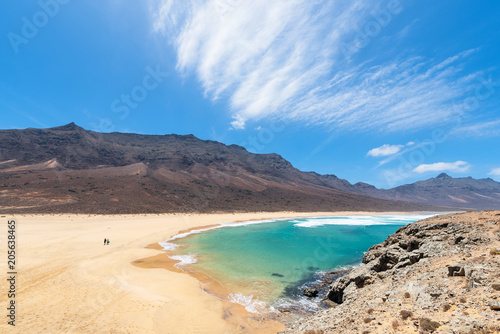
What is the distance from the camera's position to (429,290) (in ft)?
25.4

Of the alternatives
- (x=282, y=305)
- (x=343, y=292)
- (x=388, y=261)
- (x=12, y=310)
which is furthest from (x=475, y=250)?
(x=12, y=310)

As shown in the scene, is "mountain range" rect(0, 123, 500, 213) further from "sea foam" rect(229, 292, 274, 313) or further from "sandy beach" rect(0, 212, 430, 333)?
"sea foam" rect(229, 292, 274, 313)

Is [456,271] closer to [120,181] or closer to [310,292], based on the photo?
[310,292]

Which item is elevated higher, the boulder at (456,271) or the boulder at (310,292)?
the boulder at (456,271)

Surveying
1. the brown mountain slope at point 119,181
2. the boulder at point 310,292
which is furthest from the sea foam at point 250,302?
the brown mountain slope at point 119,181

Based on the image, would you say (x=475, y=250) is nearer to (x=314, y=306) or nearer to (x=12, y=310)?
(x=314, y=306)

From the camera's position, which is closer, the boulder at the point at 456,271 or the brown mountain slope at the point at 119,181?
the boulder at the point at 456,271

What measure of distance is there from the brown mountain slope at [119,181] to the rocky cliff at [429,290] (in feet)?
194

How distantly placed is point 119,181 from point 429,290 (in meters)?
88.7

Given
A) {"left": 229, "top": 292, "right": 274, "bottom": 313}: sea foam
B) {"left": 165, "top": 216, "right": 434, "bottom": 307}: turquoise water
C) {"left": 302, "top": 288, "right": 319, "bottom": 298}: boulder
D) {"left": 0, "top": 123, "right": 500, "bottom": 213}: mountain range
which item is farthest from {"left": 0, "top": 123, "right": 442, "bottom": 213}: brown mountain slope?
{"left": 302, "top": 288, "right": 319, "bottom": 298}: boulder

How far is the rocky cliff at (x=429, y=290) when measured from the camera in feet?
19.4

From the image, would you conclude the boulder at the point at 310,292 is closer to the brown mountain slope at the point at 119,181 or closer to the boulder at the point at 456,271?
the boulder at the point at 456,271

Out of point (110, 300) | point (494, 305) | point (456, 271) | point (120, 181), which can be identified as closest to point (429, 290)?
point (456, 271)

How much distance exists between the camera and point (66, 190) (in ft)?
198
